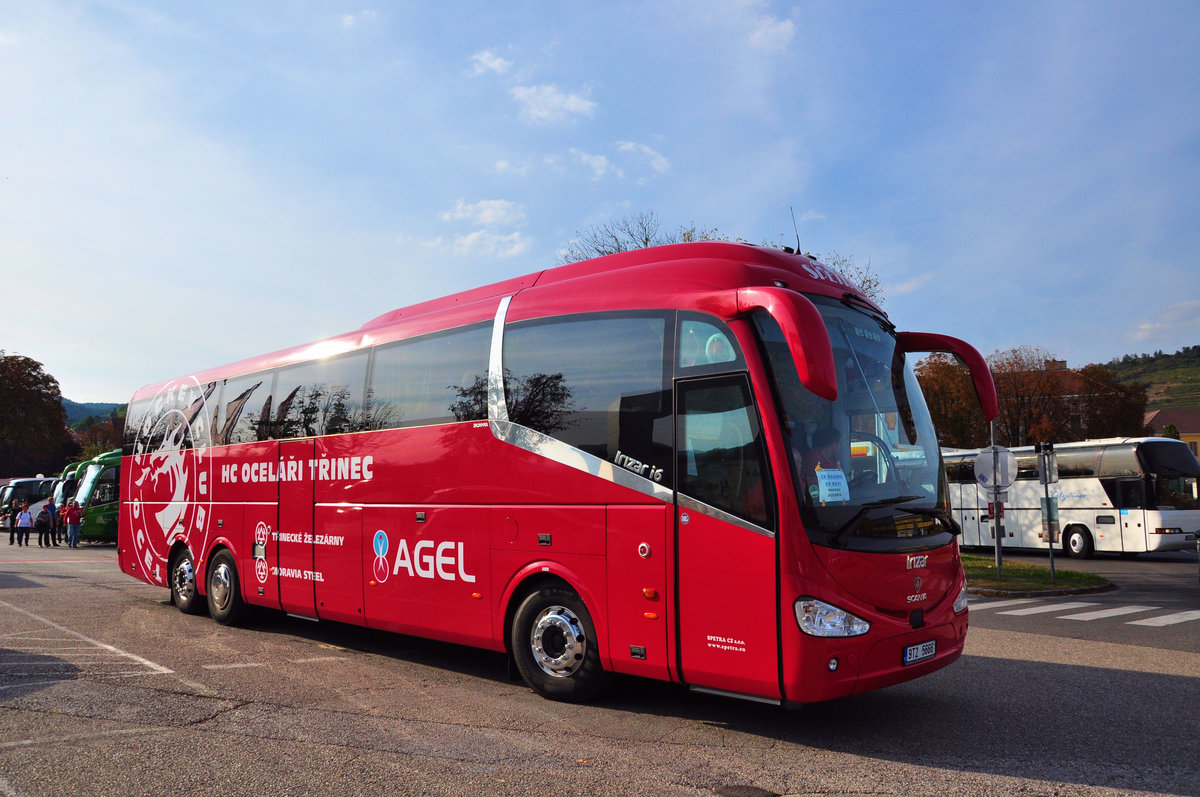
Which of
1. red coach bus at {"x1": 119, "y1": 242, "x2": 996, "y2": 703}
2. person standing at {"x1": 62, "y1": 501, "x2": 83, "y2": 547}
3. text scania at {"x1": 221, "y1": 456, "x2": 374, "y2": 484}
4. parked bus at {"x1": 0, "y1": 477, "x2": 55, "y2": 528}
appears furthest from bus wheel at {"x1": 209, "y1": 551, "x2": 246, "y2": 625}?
parked bus at {"x1": 0, "y1": 477, "x2": 55, "y2": 528}

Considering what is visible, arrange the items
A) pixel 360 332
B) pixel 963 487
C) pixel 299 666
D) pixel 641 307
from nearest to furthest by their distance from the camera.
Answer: pixel 641 307 < pixel 299 666 < pixel 360 332 < pixel 963 487

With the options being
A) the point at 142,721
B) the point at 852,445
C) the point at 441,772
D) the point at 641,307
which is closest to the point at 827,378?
the point at 852,445

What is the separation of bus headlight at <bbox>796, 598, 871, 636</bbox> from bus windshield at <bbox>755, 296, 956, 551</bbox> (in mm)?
397

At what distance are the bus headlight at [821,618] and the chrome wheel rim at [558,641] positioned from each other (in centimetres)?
201

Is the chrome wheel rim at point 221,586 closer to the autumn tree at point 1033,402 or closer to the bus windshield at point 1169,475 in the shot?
the bus windshield at point 1169,475

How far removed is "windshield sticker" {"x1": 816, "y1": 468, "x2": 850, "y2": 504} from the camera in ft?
19.2

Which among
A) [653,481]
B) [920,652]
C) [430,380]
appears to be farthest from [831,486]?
[430,380]

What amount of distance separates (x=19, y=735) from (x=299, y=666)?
2.93 m

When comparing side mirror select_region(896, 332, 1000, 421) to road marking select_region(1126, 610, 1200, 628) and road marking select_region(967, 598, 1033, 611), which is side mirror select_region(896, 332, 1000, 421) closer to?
road marking select_region(1126, 610, 1200, 628)

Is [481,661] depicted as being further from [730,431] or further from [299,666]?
[730,431]

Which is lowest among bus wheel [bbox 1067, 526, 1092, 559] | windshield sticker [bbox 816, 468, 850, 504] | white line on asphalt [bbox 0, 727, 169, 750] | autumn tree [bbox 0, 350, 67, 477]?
bus wheel [bbox 1067, 526, 1092, 559]

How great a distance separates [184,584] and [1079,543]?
25.7m

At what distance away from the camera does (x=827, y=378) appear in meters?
5.17

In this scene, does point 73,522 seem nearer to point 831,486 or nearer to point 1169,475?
point 831,486
